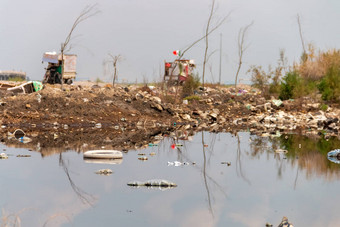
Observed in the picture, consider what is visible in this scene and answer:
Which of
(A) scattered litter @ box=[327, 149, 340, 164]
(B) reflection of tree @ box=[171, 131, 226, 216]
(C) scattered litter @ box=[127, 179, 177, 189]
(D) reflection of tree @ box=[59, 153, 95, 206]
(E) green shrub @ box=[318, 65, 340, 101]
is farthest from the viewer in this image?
(E) green shrub @ box=[318, 65, 340, 101]

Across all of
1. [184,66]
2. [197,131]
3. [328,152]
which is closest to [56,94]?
[197,131]

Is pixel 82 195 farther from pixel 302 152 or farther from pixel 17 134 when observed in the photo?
pixel 17 134

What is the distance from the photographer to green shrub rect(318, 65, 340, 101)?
816 inches

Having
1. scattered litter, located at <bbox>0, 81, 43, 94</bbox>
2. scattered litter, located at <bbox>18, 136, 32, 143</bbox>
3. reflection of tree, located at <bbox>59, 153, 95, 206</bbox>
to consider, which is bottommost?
reflection of tree, located at <bbox>59, 153, 95, 206</bbox>

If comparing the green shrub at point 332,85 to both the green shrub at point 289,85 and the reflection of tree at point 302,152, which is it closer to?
the green shrub at point 289,85

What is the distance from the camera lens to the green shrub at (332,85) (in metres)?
20.7

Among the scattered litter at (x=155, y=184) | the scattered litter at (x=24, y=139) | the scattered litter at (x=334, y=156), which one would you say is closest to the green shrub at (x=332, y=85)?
the scattered litter at (x=334, y=156)

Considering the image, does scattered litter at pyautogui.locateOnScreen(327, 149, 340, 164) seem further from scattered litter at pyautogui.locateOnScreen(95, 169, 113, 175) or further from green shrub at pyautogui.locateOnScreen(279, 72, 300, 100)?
green shrub at pyautogui.locateOnScreen(279, 72, 300, 100)

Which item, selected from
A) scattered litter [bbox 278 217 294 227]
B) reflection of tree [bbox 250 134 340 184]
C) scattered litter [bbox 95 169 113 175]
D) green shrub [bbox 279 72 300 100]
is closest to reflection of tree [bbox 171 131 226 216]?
scattered litter [bbox 278 217 294 227]

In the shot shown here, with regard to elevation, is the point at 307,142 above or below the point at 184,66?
below

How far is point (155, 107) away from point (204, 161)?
28.0 ft

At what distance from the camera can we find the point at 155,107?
1716cm

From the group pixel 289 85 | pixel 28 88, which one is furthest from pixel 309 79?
pixel 28 88

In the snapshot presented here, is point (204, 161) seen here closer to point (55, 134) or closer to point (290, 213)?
point (290, 213)
